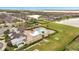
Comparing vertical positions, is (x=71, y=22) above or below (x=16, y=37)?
above

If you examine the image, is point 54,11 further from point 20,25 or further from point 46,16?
point 20,25

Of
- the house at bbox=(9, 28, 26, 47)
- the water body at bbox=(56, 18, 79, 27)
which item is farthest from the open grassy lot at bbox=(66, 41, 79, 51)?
the house at bbox=(9, 28, 26, 47)

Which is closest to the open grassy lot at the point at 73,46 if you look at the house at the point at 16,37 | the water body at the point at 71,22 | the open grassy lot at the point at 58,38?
the open grassy lot at the point at 58,38

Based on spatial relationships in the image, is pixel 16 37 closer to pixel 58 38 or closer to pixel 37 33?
pixel 37 33

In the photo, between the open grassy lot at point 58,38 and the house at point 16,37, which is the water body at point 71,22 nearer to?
the open grassy lot at point 58,38

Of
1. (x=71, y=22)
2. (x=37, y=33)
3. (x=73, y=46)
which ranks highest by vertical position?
(x=71, y=22)

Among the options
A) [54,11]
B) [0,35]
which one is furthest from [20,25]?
[54,11]

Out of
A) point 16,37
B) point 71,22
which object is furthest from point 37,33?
point 71,22

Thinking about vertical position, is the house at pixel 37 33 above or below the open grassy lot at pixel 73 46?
above

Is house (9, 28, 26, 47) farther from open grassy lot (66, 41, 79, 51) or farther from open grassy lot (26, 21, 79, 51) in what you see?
open grassy lot (66, 41, 79, 51)
